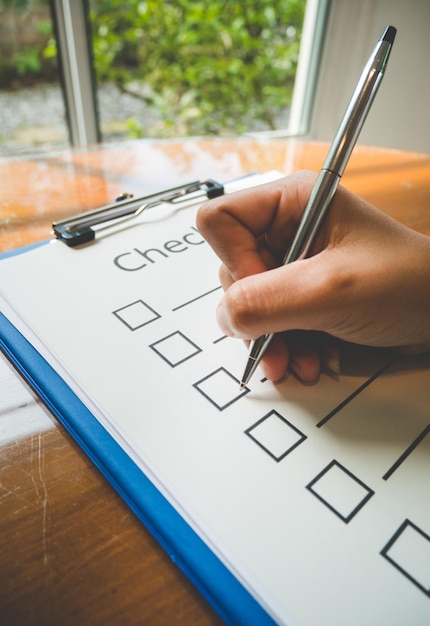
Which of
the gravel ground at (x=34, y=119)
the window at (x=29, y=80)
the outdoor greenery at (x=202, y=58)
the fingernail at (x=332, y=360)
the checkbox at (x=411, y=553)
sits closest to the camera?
the checkbox at (x=411, y=553)

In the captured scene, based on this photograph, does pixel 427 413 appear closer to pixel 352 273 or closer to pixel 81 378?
pixel 352 273

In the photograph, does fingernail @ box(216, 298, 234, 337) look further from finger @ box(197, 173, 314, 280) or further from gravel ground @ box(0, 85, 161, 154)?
gravel ground @ box(0, 85, 161, 154)

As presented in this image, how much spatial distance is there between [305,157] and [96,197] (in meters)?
0.37

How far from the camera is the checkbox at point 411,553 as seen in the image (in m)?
0.24

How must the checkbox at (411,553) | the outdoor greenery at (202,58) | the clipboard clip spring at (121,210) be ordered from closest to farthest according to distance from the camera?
the checkbox at (411,553)
the clipboard clip spring at (121,210)
the outdoor greenery at (202,58)

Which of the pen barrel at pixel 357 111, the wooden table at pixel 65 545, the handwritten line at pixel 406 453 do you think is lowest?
the wooden table at pixel 65 545

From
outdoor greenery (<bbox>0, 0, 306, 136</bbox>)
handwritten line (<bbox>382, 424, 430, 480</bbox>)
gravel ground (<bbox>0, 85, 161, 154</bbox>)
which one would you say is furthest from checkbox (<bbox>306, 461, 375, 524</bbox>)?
outdoor greenery (<bbox>0, 0, 306, 136</bbox>)

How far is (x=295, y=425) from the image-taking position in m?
0.32

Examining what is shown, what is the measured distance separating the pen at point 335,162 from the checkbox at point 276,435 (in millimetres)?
40

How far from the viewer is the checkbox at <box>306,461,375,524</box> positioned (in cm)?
27

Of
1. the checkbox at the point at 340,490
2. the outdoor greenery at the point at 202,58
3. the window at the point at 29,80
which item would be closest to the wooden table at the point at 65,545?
the checkbox at the point at 340,490

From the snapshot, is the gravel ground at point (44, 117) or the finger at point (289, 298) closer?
the finger at point (289, 298)

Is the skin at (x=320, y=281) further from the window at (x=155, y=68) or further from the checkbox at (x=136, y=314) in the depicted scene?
the window at (x=155, y=68)

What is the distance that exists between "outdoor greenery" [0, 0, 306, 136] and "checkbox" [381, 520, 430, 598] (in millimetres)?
1729
